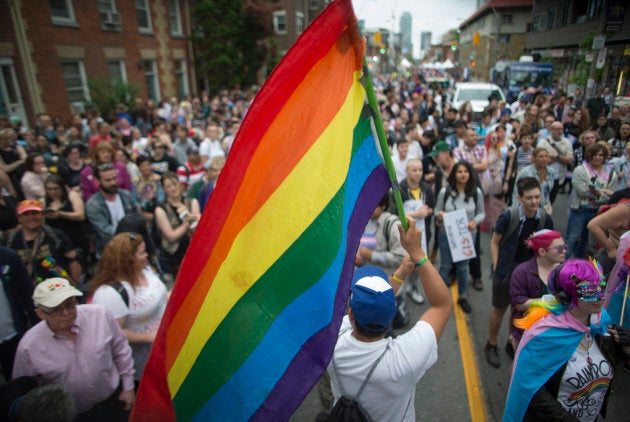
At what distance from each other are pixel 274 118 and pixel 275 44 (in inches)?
963

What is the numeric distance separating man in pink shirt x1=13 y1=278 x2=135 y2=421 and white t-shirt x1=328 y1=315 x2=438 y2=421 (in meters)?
1.70

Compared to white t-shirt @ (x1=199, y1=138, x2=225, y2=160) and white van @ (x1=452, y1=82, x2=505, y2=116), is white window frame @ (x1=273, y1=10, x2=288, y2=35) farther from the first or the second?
white t-shirt @ (x1=199, y1=138, x2=225, y2=160)

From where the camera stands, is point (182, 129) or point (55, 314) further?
point (182, 129)

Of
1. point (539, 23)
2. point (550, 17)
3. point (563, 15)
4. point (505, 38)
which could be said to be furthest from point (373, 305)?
point (505, 38)

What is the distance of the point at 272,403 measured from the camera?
1.53 meters

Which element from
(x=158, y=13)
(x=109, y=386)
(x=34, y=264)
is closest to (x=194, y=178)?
(x=34, y=264)

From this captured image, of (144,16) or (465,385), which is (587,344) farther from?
(144,16)

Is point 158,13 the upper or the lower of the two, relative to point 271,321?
upper

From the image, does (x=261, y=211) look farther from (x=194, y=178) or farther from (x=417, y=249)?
(x=194, y=178)

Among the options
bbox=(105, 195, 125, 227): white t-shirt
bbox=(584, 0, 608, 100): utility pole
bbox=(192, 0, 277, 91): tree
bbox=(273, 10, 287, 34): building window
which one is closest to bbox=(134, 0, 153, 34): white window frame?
bbox=(192, 0, 277, 91): tree

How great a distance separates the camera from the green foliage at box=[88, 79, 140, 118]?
1388 cm

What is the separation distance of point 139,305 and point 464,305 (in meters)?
3.65

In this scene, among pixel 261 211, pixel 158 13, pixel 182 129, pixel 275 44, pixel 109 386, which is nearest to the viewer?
pixel 261 211

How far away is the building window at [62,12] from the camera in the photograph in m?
13.2
